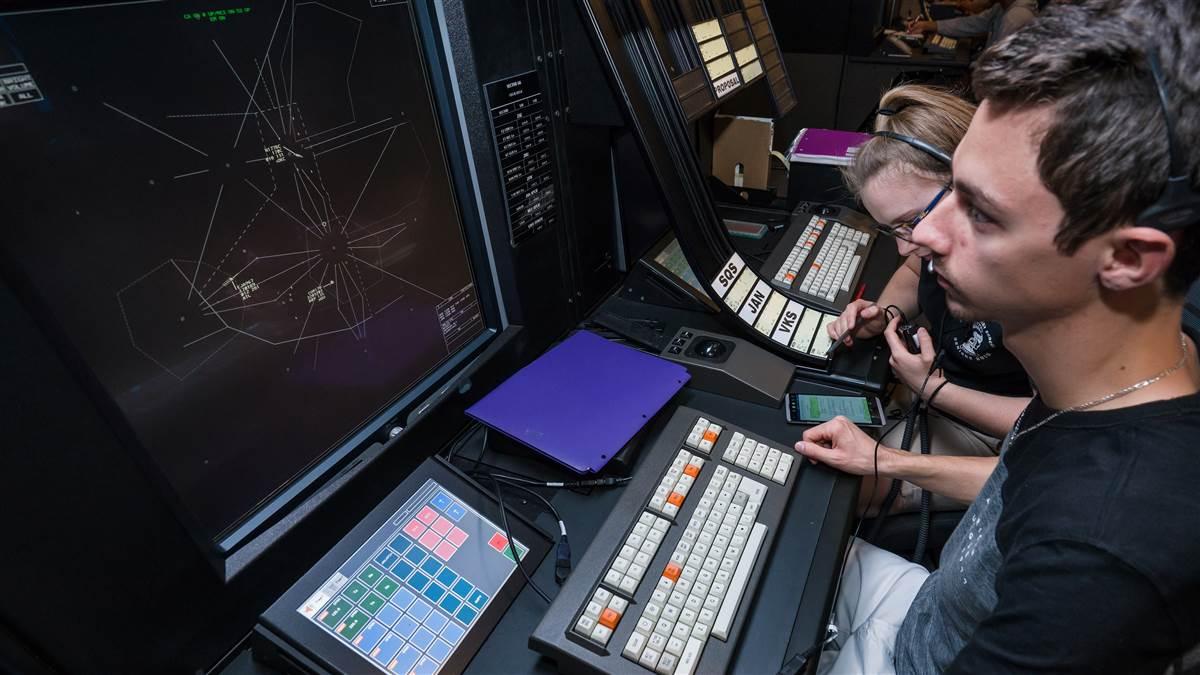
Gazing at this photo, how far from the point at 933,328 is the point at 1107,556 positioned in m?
0.86

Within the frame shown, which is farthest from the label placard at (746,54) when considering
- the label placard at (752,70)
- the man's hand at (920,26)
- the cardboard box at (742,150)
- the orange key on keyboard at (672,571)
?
the man's hand at (920,26)

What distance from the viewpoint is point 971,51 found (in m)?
3.47

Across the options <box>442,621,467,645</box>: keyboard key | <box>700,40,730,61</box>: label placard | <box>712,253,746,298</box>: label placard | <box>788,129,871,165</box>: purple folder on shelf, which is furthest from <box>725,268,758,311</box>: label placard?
<box>442,621,467,645</box>: keyboard key

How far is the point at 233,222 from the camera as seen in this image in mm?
590

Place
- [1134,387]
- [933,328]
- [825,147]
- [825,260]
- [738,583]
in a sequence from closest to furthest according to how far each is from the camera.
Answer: [1134,387] < [738,583] < [933,328] < [825,260] < [825,147]

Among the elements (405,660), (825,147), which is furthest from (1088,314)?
(825,147)

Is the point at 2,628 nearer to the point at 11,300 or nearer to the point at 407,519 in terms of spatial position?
the point at 11,300

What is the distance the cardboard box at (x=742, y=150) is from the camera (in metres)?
1.73

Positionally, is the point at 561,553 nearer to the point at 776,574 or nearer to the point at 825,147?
the point at 776,574

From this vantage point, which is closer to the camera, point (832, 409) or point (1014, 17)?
point (832, 409)

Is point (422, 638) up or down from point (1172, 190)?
down

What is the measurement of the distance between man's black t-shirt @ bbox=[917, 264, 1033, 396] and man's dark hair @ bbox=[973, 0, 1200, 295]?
26.1 inches

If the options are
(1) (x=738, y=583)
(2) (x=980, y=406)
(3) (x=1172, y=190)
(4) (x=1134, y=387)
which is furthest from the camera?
(2) (x=980, y=406)

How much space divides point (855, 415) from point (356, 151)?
0.84 meters
